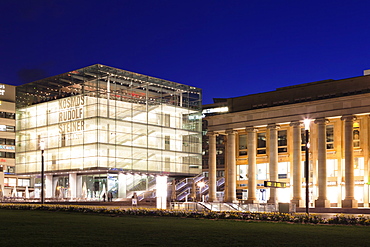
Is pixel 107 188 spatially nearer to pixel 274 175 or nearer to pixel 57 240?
pixel 274 175

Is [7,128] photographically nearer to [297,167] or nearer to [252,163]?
[252,163]

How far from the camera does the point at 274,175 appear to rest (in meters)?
71.2

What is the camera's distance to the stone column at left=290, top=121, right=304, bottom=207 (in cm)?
6838

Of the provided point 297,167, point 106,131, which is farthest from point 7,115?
point 297,167

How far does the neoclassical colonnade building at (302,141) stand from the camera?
214ft

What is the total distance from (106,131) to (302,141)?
36.6 metres

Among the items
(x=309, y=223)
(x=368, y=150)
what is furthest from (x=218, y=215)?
(x=368, y=150)

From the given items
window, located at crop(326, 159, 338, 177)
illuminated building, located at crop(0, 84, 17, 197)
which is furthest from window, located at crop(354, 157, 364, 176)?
illuminated building, located at crop(0, 84, 17, 197)

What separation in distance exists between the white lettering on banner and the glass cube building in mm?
180

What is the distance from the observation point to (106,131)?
9612cm

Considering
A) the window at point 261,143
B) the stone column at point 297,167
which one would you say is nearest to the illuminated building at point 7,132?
the window at point 261,143

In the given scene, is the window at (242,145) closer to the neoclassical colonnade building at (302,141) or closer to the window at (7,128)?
the neoclassical colonnade building at (302,141)

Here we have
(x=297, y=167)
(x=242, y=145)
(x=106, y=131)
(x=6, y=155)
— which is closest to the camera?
(x=297, y=167)

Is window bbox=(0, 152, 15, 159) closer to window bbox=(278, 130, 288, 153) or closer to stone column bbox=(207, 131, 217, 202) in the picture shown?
stone column bbox=(207, 131, 217, 202)
